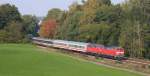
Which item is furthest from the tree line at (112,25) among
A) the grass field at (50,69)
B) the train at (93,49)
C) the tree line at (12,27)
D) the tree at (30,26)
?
the tree at (30,26)

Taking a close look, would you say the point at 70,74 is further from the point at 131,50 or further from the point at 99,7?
the point at 99,7

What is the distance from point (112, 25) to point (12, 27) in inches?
2252

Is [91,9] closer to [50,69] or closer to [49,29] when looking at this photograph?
[49,29]

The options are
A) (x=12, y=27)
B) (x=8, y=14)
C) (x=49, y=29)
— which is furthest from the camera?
(x=8, y=14)

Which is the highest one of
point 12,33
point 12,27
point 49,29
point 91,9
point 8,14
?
point 8,14

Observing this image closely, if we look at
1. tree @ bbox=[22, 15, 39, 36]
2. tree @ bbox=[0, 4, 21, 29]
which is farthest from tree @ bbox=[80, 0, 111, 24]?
tree @ bbox=[22, 15, 39, 36]

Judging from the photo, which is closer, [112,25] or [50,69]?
[50,69]

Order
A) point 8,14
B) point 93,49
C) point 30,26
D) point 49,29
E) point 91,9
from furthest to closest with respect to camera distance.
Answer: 1. point 30,26
2. point 8,14
3. point 49,29
4. point 91,9
5. point 93,49

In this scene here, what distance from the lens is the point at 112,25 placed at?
69.9 m

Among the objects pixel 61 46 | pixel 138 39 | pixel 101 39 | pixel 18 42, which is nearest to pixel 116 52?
pixel 138 39

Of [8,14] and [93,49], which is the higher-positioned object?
[8,14]

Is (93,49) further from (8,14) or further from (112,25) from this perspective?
(8,14)

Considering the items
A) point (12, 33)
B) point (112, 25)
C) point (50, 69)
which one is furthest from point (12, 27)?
point (50, 69)

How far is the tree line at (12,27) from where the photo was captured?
381ft
